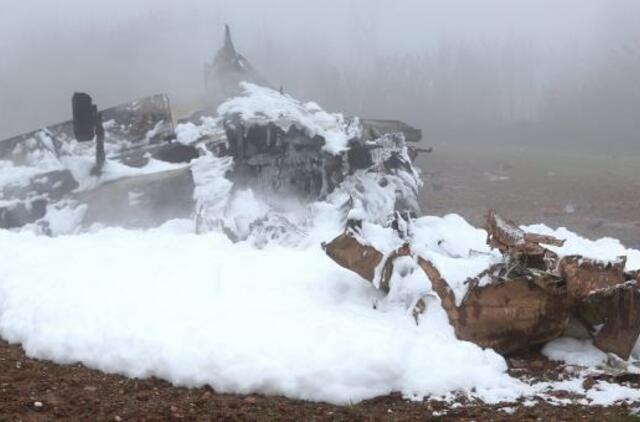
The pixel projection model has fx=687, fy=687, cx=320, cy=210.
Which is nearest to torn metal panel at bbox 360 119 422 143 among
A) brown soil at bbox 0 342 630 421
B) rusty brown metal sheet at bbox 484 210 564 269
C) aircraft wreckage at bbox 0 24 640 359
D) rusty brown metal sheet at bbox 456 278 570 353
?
aircraft wreckage at bbox 0 24 640 359

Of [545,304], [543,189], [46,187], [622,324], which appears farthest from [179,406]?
[543,189]

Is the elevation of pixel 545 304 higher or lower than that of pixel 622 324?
higher

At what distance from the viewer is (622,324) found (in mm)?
6723

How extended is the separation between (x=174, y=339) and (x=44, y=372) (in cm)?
115

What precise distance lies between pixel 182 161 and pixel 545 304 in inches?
336

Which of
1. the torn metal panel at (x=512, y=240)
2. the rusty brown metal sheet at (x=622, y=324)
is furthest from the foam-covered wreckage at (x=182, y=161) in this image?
the rusty brown metal sheet at (x=622, y=324)

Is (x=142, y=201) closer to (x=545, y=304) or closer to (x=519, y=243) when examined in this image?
(x=519, y=243)

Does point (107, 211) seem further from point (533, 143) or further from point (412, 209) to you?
point (533, 143)

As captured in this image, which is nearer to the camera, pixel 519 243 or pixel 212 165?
pixel 519 243

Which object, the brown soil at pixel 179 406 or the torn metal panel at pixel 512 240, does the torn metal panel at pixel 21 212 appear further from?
the torn metal panel at pixel 512 240

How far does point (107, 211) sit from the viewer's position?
1201cm

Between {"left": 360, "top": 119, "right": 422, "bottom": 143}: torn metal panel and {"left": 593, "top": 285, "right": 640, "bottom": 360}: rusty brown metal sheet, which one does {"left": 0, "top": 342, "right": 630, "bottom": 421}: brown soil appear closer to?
{"left": 593, "top": 285, "right": 640, "bottom": 360}: rusty brown metal sheet

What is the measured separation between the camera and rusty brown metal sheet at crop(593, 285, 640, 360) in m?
6.68

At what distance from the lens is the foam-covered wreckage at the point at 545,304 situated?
674 cm
